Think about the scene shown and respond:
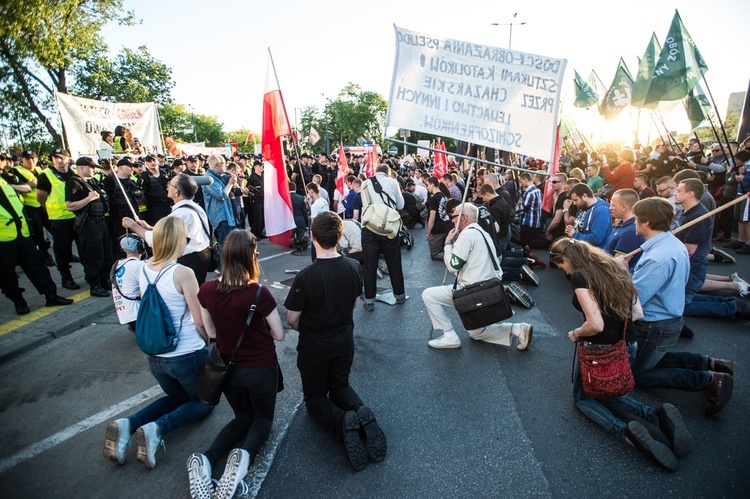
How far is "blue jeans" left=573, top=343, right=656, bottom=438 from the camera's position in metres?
2.91

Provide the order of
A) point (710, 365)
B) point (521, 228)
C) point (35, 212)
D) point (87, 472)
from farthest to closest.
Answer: point (521, 228), point (35, 212), point (710, 365), point (87, 472)

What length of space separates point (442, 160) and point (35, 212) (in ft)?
38.5

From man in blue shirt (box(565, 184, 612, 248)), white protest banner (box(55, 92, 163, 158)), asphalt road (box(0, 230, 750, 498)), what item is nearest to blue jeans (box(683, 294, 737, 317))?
asphalt road (box(0, 230, 750, 498))

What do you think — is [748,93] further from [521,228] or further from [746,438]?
[746,438]

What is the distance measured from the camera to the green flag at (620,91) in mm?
13867

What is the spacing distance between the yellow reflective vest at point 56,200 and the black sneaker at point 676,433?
26.3 ft

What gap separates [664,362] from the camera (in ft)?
11.3

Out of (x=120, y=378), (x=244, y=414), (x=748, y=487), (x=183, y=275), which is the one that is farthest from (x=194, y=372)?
(x=748, y=487)

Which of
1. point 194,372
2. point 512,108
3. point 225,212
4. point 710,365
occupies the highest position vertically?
point 512,108

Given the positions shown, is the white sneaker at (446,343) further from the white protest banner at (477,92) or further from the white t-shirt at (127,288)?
the white t-shirt at (127,288)

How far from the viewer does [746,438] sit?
2.91 meters

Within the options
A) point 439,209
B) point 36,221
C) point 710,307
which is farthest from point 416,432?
point 36,221

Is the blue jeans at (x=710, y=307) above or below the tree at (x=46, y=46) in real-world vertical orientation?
below

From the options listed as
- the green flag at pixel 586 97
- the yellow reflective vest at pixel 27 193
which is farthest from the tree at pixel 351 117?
the yellow reflective vest at pixel 27 193
